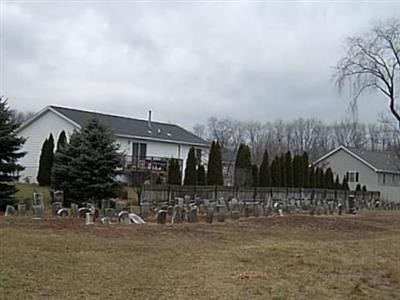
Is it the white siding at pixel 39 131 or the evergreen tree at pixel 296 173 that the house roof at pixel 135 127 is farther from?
the evergreen tree at pixel 296 173

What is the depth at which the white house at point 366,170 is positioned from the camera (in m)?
59.5

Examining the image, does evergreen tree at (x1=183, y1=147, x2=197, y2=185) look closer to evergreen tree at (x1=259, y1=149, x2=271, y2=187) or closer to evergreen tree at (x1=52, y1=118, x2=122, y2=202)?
evergreen tree at (x1=259, y1=149, x2=271, y2=187)

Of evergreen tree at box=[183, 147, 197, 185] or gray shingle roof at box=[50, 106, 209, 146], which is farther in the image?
gray shingle roof at box=[50, 106, 209, 146]

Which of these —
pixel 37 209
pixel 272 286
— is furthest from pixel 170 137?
pixel 272 286

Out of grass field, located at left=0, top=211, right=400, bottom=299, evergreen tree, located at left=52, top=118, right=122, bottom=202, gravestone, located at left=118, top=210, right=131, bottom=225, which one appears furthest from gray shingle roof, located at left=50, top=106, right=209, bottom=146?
grass field, located at left=0, top=211, right=400, bottom=299

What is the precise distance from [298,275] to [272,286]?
4.30ft

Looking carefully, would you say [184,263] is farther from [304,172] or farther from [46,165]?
[304,172]

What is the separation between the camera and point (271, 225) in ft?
66.1

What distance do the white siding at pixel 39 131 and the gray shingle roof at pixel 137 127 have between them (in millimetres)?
604

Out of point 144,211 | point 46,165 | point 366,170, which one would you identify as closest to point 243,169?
point 46,165

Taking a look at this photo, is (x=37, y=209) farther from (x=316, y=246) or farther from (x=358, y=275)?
(x=358, y=275)

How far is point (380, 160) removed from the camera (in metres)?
62.5

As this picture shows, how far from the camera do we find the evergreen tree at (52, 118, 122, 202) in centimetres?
2203

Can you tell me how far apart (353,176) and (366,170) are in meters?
1.40
